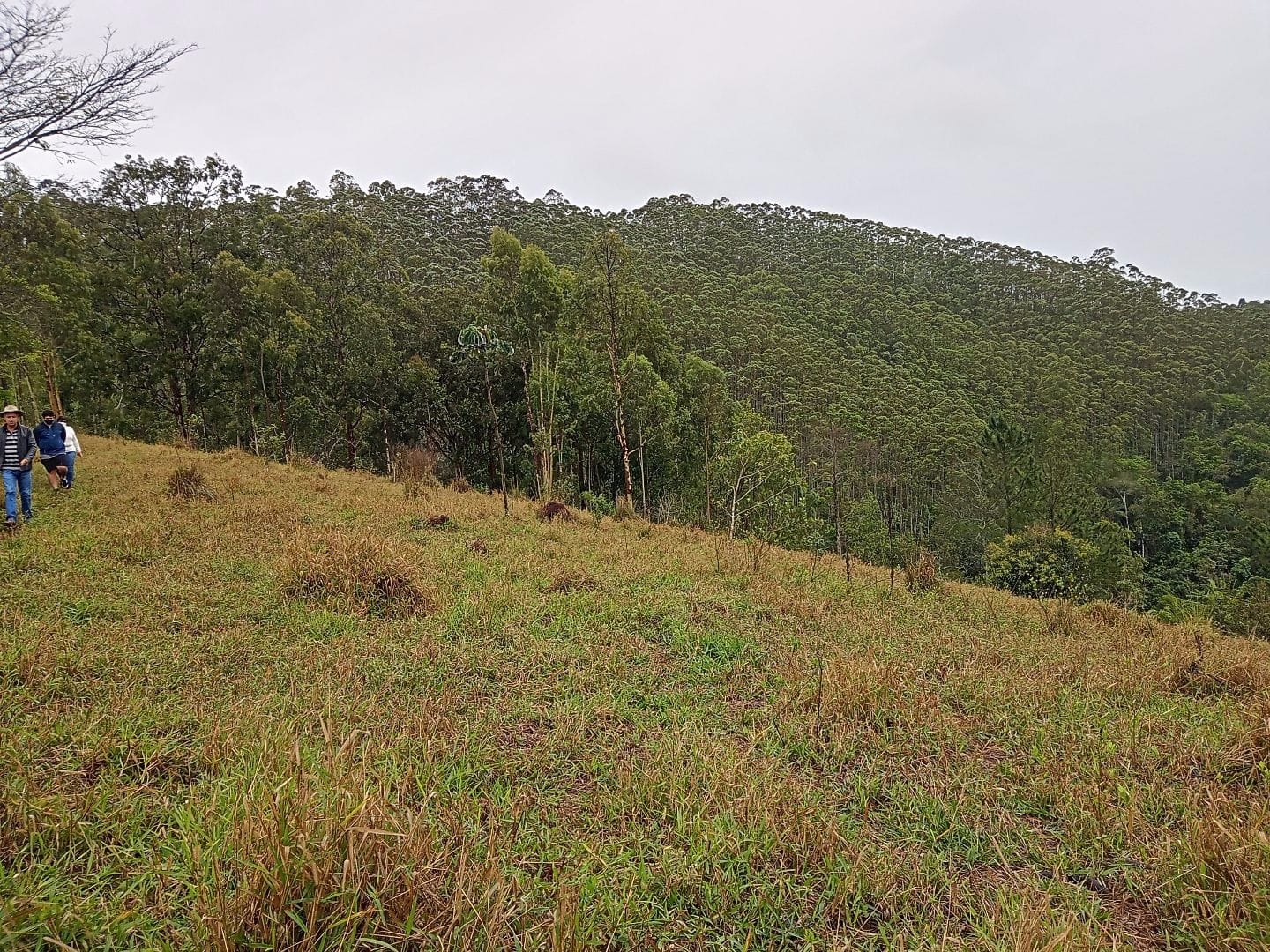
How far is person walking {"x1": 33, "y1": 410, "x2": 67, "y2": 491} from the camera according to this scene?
8781mm

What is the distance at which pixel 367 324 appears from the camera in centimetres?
2330

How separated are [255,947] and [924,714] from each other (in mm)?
3454

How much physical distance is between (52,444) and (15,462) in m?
2.32

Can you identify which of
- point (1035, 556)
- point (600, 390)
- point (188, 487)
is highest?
point (600, 390)

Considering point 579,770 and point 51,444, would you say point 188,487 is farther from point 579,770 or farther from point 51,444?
point 579,770

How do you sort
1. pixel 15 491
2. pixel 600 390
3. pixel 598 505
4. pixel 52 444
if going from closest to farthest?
1. pixel 15 491
2. pixel 52 444
3. pixel 598 505
4. pixel 600 390

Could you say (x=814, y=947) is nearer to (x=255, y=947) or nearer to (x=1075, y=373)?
(x=255, y=947)

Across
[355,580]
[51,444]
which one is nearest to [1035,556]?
[355,580]

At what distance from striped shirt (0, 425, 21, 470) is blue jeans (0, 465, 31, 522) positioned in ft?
0.21

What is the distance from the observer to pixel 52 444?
8859mm

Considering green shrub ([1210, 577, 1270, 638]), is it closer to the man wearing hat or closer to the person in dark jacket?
the man wearing hat

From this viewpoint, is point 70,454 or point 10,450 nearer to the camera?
point 10,450

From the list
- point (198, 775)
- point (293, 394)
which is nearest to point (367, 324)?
point (293, 394)

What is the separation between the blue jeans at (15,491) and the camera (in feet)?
22.3
